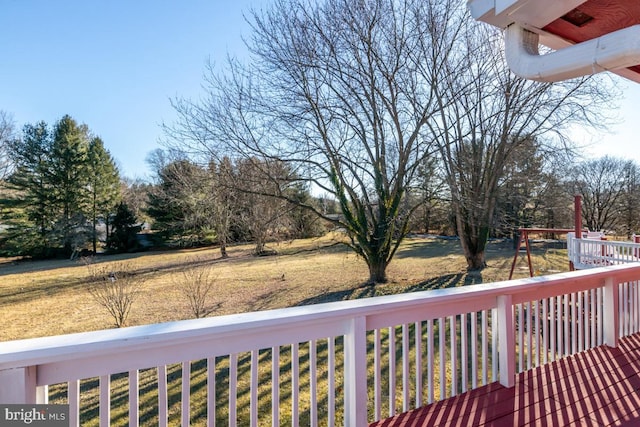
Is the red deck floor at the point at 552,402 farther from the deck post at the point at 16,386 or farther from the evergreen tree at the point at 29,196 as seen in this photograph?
the evergreen tree at the point at 29,196

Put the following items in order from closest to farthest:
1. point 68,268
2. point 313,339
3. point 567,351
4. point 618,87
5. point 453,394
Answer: point 313,339 < point 453,394 < point 567,351 < point 618,87 < point 68,268

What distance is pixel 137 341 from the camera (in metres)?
1.06

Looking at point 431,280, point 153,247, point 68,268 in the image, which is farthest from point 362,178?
point 153,247

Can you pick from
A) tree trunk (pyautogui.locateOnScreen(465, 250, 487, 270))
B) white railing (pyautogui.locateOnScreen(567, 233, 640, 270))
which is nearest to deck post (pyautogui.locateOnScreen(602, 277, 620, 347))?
white railing (pyautogui.locateOnScreen(567, 233, 640, 270))

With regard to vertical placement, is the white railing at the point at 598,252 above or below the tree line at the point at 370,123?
below

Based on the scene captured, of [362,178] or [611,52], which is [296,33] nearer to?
[362,178]

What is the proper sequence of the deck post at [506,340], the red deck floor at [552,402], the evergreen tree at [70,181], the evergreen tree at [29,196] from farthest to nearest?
1. the evergreen tree at [70,181]
2. the evergreen tree at [29,196]
3. the deck post at [506,340]
4. the red deck floor at [552,402]

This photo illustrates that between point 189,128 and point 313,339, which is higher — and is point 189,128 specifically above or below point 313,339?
above

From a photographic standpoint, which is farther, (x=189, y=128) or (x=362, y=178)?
(x=362, y=178)

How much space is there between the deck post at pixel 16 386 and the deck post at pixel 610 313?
3683 millimetres

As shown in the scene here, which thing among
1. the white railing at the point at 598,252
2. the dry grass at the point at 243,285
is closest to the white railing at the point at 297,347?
the white railing at the point at 598,252

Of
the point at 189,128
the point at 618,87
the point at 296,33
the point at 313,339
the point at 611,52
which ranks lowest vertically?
the point at 313,339

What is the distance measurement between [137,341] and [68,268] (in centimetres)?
1679

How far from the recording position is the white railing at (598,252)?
593 cm
